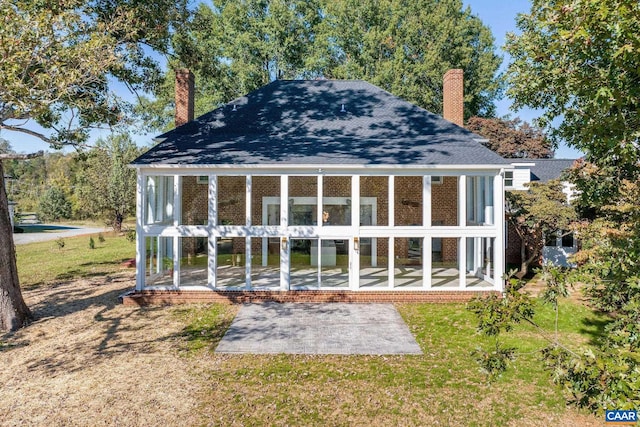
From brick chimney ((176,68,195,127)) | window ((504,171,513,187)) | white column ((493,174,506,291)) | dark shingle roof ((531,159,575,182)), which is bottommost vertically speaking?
white column ((493,174,506,291))

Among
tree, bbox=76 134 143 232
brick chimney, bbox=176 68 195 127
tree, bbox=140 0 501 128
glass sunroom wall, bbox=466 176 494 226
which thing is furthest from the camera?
tree, bbox=76 134 143 232

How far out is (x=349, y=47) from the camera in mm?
33000

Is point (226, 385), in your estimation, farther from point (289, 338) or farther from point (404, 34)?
point (404, 34)

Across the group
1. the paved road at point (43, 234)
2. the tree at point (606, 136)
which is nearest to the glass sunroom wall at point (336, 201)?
the tree at point (606, 136)

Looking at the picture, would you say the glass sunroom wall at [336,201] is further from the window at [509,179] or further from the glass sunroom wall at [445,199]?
the window at [509,179]

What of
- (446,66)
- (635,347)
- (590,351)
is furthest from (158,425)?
(446,66)

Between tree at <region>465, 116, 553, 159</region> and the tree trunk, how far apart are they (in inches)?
1226

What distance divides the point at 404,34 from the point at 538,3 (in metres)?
27.1

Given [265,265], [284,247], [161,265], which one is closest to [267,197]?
[265,265]

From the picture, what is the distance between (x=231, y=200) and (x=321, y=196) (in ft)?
18.8

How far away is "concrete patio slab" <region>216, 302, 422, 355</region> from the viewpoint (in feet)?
26.8

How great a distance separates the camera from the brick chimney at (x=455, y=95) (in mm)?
15773

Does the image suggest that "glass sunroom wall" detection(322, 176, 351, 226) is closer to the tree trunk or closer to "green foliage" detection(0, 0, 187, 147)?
"green foliage" detection(0, 0, 187, 147)

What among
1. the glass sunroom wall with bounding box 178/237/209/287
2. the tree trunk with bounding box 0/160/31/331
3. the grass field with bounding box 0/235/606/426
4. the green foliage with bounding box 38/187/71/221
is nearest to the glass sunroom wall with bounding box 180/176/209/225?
the glass sunroom wall with bounding box 178/237/209/287
